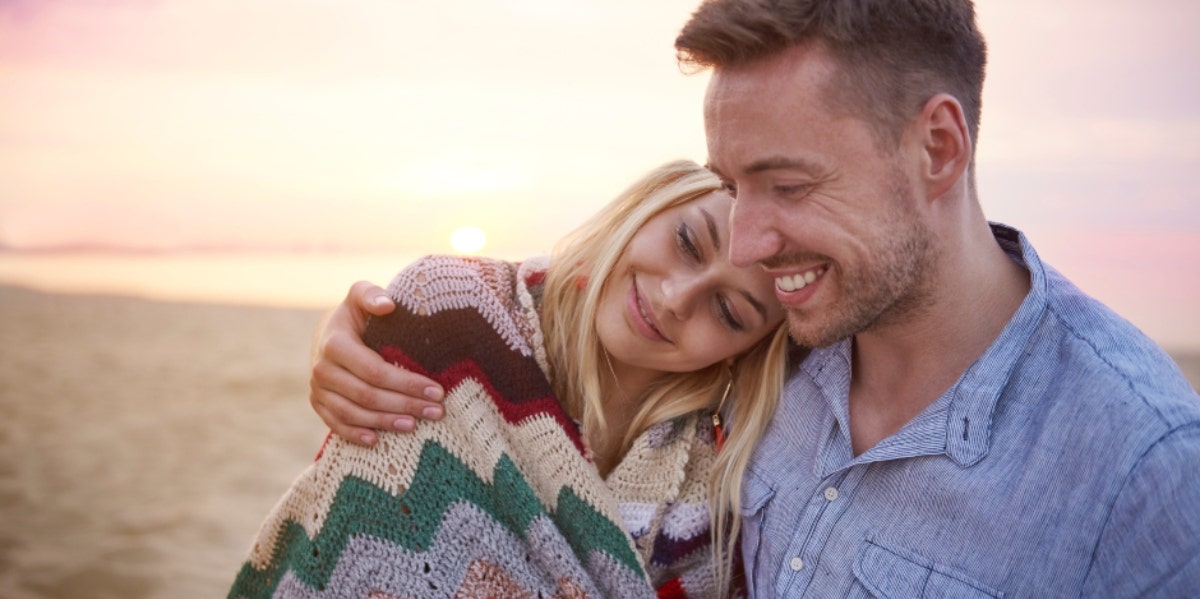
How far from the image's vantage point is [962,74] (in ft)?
7.00

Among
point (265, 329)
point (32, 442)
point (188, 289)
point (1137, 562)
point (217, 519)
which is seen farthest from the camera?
point (188, 289)

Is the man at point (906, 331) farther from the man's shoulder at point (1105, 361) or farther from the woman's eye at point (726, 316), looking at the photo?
the woman's eye at point (726, 316)

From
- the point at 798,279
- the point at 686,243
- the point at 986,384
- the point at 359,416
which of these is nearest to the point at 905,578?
the point at 986,384

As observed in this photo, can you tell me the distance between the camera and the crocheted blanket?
2.13m

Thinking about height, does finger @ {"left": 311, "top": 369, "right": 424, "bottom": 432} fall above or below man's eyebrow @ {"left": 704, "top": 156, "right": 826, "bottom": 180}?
below

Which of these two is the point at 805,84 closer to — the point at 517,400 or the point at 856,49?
the point at 856,49

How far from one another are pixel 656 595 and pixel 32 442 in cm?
558

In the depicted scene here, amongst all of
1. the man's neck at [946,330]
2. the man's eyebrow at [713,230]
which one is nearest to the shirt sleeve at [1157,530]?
the man's neck at [946,330]

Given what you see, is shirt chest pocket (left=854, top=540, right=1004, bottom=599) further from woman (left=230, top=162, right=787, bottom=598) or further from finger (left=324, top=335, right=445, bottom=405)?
finger (left=324, top=335, right=445, bottom=405)

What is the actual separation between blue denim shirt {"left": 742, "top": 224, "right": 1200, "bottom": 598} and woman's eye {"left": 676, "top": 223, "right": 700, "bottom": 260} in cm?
51

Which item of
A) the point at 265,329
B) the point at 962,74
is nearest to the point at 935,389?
the point at 962,74

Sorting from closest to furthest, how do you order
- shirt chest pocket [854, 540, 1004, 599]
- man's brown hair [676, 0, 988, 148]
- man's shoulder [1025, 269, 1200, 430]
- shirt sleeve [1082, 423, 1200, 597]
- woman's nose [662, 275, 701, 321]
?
shirt sleeve [1082, 423, 1200, 597] → man's shoulder [1025, 269, 1200, 430] → shirt chest pocket [854, 540, 1004, 599] → man's brown hair [676, 0, 988, 148] → woman's nose [662, 275, 701, 321]

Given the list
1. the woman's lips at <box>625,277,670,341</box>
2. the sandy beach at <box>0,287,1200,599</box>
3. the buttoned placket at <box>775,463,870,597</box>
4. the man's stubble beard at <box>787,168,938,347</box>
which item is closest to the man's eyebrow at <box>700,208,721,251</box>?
the woman's lips at <box>625,277,670,341</box>

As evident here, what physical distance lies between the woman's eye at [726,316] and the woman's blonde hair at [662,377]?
15 cm
